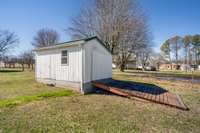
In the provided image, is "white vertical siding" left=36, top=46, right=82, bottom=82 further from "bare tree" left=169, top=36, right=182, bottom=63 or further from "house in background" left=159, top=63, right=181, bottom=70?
"house in background" left=159, top=63, right=181, bottom=70

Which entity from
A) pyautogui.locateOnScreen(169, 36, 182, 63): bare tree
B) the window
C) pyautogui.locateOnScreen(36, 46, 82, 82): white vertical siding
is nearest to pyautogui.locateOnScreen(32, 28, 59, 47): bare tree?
pyautogui.locateOnScreen(36, 46, 82, 82): white vertical siding

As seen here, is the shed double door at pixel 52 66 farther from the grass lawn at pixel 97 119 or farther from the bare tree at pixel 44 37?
the bare tree at pixel 44 37

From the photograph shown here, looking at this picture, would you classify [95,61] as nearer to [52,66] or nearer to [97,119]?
[52,66]

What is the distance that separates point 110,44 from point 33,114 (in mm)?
14692

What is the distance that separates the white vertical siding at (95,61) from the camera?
739 centimetres

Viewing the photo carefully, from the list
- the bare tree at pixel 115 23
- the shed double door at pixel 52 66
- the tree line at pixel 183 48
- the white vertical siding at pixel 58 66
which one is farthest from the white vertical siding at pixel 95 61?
the tree line at pixel 183 48

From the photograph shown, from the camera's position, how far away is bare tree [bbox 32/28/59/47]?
3659cm

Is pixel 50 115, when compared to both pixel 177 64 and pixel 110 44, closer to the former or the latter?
pixel 110 44

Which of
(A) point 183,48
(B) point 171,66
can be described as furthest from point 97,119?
(B) point 171,66

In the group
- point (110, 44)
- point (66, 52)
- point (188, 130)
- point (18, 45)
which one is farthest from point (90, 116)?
point (18, 45)

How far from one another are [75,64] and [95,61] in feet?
4.48

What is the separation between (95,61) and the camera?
26.9ft

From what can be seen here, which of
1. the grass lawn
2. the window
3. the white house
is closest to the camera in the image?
the grass lawn

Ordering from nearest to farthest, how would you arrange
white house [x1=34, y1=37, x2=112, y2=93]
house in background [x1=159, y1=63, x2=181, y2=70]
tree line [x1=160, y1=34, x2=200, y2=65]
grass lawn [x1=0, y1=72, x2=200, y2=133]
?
grass lawn [x1=0, y1=72, x2=200, y2=133]
white house [x1=34, y1=37, x2=112, y2=93]
tree line [x1=160, y1=34, x2=200, y2=65]
house in background [x1=159, y1=63, x2=181, y2=70]
